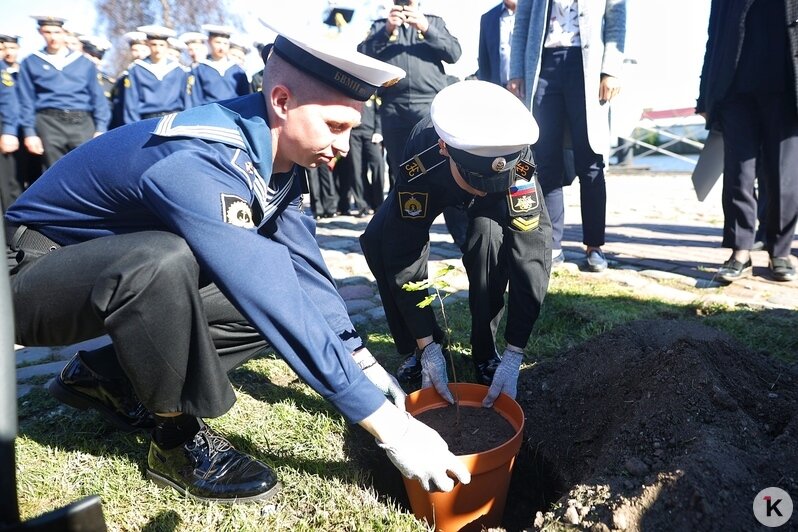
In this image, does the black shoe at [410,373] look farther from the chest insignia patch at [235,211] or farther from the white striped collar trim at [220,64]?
the white striped collar trim at [220,64]

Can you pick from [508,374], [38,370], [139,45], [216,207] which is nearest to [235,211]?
[216,207]

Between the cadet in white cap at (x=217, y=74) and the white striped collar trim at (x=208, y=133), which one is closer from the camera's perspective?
the white striped collar trim at (x=208, y=133)

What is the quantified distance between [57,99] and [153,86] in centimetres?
93

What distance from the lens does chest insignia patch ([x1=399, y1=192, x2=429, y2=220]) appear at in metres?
2.24

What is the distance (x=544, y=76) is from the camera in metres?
3.91

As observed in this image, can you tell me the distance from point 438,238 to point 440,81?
5.10 ft

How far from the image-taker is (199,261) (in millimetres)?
1503

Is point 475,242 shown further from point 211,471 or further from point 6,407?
point 6,407

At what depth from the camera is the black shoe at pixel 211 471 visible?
1.80 meters

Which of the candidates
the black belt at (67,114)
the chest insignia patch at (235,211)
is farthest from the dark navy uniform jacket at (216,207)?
the black belt at (67,114)

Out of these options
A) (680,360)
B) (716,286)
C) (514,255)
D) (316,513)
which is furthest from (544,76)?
(316,513)

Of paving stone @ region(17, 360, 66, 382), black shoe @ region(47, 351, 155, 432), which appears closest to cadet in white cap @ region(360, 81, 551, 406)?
black shoe @ region(47, 351, 155, 432)

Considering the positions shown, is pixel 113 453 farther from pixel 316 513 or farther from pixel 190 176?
pixel 190 176

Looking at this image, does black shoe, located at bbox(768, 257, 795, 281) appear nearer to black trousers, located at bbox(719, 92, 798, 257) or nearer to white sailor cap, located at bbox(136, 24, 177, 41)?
black trousers, located at bbox(719, 92, 798, 257)
